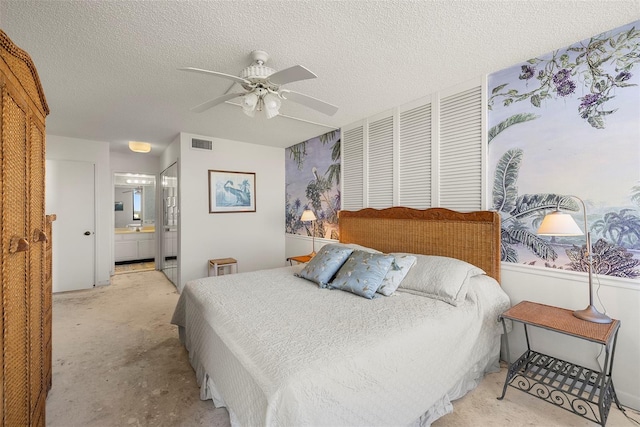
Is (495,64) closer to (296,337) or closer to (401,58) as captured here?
(401,58)

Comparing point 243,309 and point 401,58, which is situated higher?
point 401,58

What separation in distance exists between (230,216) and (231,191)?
41 cm

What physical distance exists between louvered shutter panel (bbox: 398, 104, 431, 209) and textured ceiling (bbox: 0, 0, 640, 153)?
25cm

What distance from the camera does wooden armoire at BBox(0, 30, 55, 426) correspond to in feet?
3.23

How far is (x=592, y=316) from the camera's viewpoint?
183 centimetres

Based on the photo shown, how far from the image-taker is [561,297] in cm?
214

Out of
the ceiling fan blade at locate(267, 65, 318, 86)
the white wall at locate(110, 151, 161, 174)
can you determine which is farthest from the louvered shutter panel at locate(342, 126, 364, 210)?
the white wall at locate(110, 151, 161, 174)

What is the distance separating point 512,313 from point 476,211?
2.97 ft

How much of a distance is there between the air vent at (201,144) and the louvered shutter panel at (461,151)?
10.9 ft

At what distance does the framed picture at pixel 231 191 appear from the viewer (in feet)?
14.8

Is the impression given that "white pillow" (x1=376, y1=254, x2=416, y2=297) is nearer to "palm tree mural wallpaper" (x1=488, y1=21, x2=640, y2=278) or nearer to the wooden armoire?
"palm tree mural wallpaper" (x1=488, y1=21, x2=640, y2=278)

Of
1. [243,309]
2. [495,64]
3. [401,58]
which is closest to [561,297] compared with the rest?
[495,64]

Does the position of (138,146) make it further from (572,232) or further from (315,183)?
(572,232)

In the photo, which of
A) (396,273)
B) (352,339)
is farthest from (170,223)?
(352,339)
